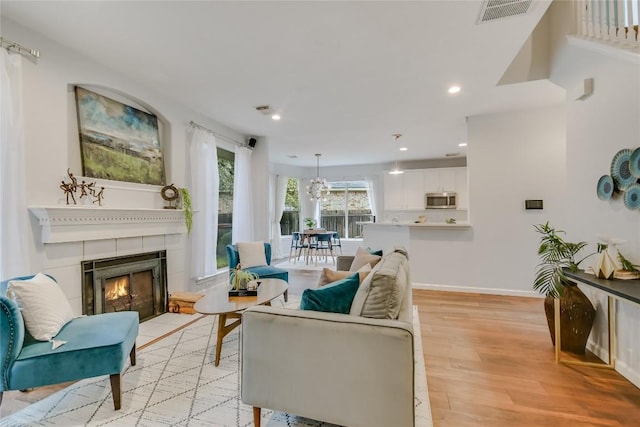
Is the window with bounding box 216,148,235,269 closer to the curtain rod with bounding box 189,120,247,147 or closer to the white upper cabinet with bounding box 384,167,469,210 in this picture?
the curtain rod with bounding box 189,120,247,147

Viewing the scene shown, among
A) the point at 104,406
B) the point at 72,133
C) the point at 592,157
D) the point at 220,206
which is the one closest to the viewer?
the point at 104,406

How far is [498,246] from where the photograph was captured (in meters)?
4.45

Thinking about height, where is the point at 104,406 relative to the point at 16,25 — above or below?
below

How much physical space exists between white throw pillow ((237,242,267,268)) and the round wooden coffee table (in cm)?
123

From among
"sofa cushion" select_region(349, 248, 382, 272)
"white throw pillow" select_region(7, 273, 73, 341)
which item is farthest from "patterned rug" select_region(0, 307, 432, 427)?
"sofa cushion" select_region(349, 248, 382, 272)

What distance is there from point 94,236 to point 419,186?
7.14m

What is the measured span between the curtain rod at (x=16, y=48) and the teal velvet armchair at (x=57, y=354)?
6.02 ft

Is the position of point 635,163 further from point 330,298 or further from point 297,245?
point 297,245

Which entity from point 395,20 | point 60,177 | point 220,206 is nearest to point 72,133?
point 60,177

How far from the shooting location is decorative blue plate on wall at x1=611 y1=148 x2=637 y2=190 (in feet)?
7.15

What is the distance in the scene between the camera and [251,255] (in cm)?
430

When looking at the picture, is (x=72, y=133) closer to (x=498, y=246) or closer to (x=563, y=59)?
(x=563, y=59)

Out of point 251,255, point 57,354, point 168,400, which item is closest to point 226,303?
point 168,400

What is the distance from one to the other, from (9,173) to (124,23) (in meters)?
1.46
